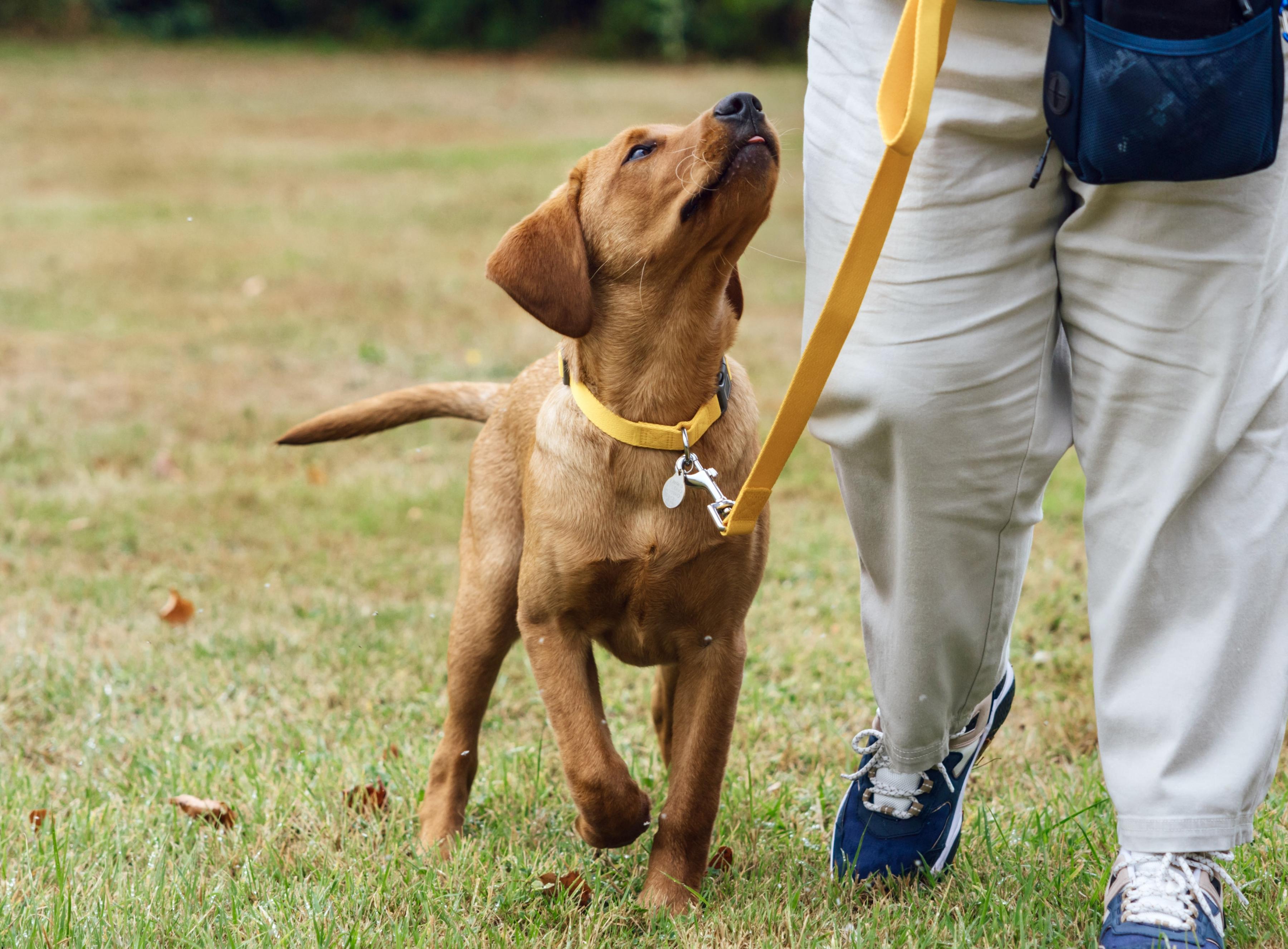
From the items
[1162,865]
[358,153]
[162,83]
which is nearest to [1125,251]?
[1162,865]

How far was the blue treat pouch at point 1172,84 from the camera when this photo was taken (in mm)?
1655

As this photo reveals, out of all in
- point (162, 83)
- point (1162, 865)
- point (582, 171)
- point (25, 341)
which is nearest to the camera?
point (1162, 865)

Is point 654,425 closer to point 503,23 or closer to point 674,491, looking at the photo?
point 674,491

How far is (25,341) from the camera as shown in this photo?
743cm

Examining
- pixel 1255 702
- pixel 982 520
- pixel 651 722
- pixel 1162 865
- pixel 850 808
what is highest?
pixel 982 520

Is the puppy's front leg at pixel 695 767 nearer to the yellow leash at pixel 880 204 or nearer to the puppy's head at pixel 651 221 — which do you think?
the yellow leash at pixel 880 204

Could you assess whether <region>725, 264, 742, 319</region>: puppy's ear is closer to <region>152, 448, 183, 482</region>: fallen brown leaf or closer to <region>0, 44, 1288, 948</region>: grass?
<region>0, 44, 1288, 948</region>: grass

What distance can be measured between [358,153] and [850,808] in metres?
14.3

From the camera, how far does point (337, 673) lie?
12.0 feet

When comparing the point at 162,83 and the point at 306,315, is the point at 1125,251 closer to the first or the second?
the point at 306,315

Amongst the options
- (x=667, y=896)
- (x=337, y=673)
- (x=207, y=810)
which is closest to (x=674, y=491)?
(x=667, y=896)

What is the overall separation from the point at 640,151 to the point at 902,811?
137 centimetres

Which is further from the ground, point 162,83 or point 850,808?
point 850,808

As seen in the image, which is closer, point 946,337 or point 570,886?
point 946,337
